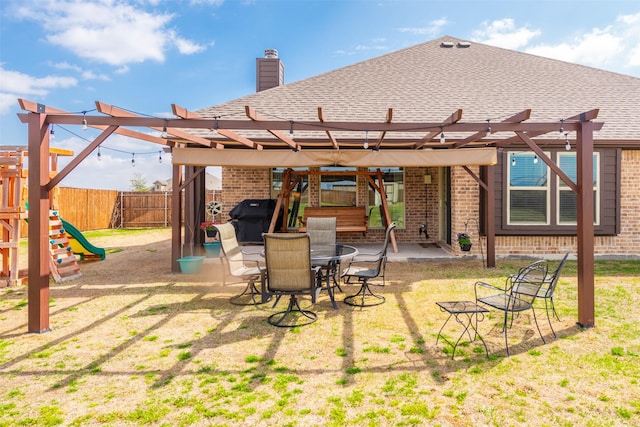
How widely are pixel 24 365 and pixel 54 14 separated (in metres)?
10.2

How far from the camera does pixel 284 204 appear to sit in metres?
10.7

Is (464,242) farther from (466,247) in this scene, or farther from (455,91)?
(455,91)

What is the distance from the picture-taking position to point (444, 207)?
37.8 feet

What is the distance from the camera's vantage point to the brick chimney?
1359 centimetres

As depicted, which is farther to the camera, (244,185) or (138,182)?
(138,182)

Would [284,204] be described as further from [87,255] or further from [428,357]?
[428,357]

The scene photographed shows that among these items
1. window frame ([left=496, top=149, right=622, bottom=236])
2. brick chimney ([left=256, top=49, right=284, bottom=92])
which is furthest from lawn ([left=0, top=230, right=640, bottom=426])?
brick chimney ([left=256, top=49, right=284, bottom=92])

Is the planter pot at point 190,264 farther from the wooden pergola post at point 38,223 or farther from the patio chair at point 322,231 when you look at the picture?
the wooden pergola post at point 38,223

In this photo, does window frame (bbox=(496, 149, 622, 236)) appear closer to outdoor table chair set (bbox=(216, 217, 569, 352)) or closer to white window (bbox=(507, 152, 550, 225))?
white window (bbox=(507, 152, 550, 225))

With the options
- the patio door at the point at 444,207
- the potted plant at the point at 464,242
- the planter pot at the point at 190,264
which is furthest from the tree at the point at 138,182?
the potted plant at the point at 464,242

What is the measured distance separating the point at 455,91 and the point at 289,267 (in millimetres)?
8777

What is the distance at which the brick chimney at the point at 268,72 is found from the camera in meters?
13.6

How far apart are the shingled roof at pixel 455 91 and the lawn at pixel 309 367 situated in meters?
5.01

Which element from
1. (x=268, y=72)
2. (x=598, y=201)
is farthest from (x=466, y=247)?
(x=268, y=72)
